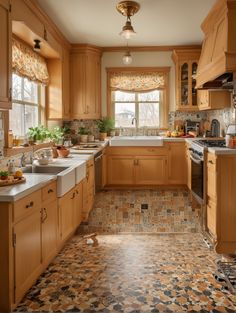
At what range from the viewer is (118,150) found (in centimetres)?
599

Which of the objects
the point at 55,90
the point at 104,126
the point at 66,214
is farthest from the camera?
the point at 104,126

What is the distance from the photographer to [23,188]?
2.38m

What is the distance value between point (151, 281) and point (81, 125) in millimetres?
4184

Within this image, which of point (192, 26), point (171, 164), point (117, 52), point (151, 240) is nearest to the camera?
point (151, 240)

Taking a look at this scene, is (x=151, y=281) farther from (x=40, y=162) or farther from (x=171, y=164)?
(x=171, y=164)

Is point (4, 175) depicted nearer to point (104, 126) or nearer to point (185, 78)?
point (104, 126)

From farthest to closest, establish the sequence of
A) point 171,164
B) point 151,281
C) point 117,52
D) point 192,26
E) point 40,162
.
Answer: point 117,52 → point 171,164 → point 192,26 → point 40,162 → point 151,281

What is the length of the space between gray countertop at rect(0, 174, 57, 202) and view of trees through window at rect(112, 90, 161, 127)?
12.9 ft

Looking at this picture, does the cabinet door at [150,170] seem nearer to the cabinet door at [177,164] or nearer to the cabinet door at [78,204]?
the cabinet door at [177,164]

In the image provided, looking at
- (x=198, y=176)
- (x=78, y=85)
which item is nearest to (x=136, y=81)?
(x=78, y=85)

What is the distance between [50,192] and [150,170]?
130 inches

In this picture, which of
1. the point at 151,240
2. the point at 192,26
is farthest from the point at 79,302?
the point at 192,26

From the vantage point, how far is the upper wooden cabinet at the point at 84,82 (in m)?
6.14

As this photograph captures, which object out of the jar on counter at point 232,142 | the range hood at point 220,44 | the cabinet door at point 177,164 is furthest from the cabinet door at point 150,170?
the jar on counter at point 232,142
